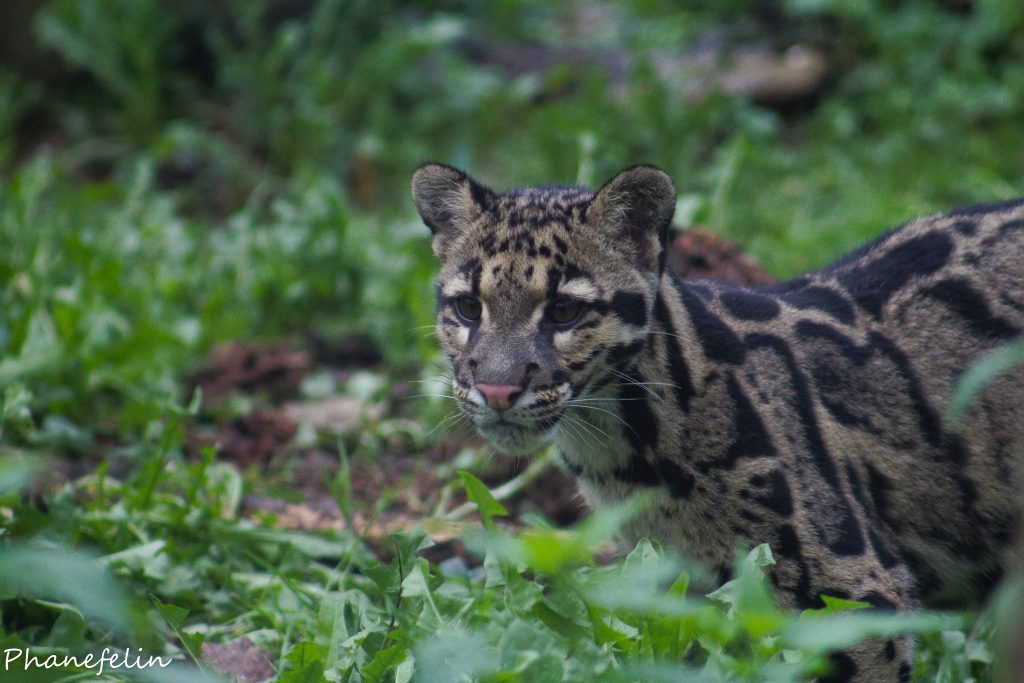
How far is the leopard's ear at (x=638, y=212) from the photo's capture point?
4137mm

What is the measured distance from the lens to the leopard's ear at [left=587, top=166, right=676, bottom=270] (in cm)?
414

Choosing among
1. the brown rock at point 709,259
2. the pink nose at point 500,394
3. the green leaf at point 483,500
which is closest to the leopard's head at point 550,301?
the pink nose at point 500,394

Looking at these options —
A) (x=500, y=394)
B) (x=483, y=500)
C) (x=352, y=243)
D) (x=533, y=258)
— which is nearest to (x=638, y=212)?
(x=533, y=258)

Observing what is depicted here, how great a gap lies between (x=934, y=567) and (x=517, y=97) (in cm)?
731

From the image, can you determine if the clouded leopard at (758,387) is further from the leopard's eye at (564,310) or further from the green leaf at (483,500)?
the green leaf at (483,500)

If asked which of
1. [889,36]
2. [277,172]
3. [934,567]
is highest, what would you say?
[889,36]

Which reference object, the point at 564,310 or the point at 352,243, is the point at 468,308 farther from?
the point at 352,243

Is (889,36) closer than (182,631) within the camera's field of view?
No

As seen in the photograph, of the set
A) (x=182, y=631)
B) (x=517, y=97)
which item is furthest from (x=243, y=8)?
(x=182, y=631)

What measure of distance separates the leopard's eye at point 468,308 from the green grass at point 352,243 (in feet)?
2.70

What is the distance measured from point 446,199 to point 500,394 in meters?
1.02

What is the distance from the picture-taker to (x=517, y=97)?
1073 centimetres

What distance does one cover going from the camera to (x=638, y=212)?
165 inches

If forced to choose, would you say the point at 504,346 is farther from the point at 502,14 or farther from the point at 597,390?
the point at 502,14
